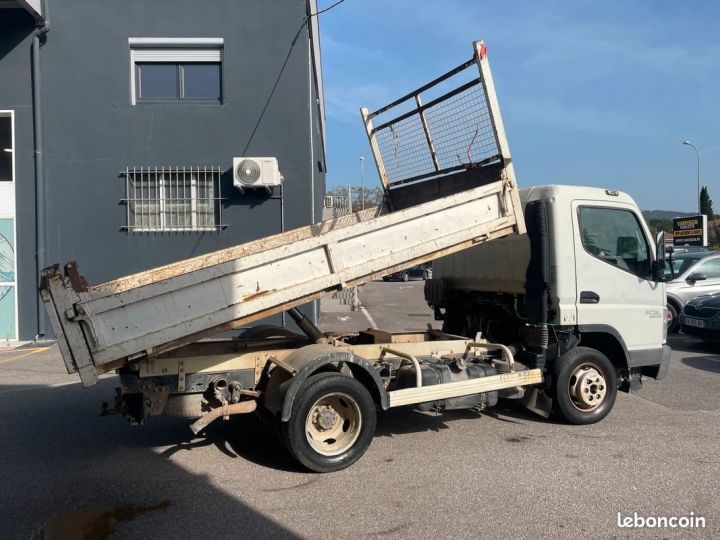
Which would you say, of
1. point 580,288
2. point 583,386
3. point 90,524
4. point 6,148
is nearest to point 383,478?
point 90,524

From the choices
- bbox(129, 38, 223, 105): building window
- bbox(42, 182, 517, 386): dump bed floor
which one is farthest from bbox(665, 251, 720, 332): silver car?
bbox(129, 38, 223, 105): building window

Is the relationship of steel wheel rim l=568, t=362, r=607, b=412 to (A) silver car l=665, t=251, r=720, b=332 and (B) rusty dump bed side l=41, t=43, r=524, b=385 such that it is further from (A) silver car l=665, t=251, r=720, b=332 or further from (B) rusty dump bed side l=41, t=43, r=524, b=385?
(A) silver car l=665, t=251, r=720, b=332

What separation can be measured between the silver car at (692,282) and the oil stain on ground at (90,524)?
1210cm

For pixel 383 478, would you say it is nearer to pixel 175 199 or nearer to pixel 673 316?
pixel 175 199

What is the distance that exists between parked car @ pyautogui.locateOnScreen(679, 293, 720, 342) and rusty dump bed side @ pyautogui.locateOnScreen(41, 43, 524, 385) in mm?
7162

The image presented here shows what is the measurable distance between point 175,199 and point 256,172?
2058 millimetres

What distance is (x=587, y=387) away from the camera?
588 cm

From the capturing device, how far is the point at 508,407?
21.9 feet

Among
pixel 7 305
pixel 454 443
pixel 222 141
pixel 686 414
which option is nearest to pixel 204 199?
pixel 222 141

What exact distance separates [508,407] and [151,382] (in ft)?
13.3

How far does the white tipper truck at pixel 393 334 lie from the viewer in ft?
13.6

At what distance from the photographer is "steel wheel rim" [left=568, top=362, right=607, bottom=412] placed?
19.2 ft

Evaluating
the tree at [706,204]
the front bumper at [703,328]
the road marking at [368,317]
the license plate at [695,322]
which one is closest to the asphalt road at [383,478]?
the front bumper at [703,328]

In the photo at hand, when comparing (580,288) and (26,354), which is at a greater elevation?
(580,288)
